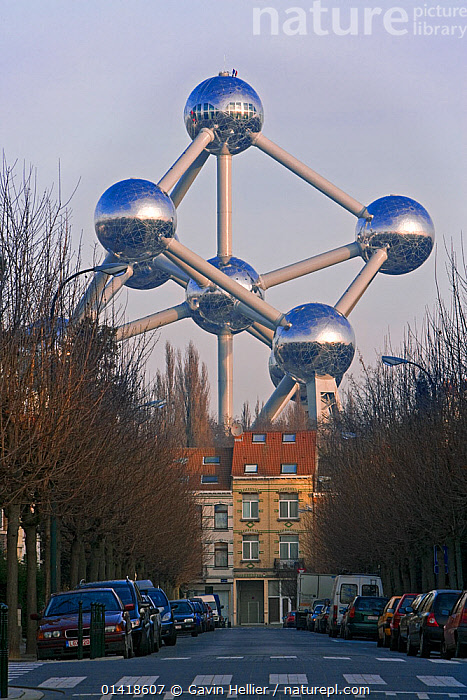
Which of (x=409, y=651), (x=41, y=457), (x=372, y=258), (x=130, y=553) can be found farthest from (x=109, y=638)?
(x=372, y=258)

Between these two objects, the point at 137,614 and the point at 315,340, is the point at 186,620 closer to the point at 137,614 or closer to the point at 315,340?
the point at 137,614

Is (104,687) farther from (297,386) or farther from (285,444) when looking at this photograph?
(297,386)

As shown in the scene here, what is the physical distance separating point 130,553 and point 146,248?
46.7 m

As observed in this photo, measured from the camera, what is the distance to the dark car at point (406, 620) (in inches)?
1039

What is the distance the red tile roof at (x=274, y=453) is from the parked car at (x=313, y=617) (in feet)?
115

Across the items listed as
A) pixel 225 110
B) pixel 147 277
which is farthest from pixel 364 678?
pixel 147 277

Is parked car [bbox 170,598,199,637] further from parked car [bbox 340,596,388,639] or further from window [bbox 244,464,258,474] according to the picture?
window [bbox 244,464,258,474]

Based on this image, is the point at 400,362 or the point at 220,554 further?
the point at 220,554

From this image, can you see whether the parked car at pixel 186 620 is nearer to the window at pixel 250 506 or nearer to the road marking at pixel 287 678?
the road marking at pixel 287 678

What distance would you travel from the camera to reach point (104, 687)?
15.2m

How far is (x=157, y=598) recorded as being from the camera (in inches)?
1347

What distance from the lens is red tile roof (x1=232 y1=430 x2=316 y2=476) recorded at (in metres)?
99.6

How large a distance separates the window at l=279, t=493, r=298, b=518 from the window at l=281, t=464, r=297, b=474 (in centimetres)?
207

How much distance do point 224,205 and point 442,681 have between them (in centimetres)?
9758
